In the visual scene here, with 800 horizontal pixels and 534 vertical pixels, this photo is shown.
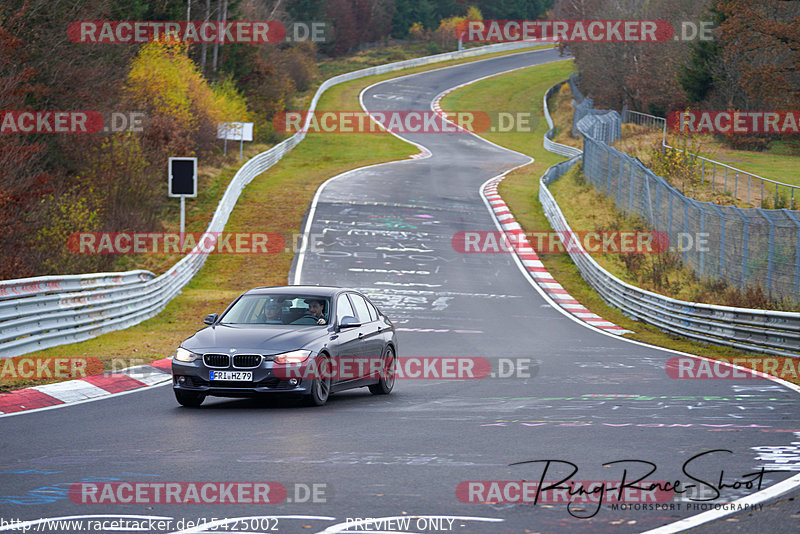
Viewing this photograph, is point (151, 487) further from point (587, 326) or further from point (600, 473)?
point (587, 326)

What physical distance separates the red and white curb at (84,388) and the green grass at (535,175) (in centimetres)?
968

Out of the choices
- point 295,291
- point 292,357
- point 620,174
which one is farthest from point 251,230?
point 292,357

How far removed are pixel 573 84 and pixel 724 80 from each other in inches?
1368

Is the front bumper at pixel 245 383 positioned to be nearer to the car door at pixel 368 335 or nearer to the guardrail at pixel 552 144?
the car door at pixel 368 335

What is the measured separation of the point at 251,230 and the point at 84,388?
27754mm

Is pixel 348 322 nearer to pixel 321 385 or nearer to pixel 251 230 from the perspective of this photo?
pixel 321 385

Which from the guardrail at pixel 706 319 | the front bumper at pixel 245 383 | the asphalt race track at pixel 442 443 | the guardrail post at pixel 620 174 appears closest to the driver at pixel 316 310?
the asphalt race track at pixel 442 443

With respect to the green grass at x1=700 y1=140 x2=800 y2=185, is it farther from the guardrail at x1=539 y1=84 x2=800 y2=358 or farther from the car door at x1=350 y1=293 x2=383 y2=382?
the car door at x1=350 y1=293 x2=383 y2=382

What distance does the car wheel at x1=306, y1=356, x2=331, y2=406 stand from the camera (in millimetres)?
12641

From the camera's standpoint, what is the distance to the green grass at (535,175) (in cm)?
2486

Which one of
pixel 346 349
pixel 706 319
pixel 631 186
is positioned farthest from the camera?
pixel 631 186

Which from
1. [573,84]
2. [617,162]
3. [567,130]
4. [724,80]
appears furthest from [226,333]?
[573,84]

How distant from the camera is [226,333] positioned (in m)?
12.8

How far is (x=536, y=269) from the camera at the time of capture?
36188 mm
